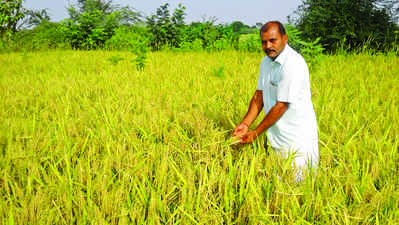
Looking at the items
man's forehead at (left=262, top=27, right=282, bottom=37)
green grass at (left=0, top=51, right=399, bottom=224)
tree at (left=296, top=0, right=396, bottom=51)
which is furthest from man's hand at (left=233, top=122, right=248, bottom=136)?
tree at (left=296, top=0, right=396, bottom=51)

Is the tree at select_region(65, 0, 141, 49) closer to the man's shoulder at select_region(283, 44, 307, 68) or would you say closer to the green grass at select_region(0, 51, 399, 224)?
the green grass at select_region(0, 51, 399, 224)

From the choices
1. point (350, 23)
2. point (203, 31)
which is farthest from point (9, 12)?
point (350, 23)

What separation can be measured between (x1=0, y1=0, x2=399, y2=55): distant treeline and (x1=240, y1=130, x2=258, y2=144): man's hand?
4.76 m

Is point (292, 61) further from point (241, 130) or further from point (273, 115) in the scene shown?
point (241, 130)

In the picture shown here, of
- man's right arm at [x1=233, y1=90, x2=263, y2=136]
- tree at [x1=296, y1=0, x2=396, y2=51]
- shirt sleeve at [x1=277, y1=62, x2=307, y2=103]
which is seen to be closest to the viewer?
shirt sleeve at [x1=277, y1=62, x2=307, y2=103]

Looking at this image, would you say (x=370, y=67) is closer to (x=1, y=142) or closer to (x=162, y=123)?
(x=162, y=123)

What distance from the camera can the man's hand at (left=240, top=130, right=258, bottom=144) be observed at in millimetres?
1949

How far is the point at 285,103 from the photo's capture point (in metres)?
1.87

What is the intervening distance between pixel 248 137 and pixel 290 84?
0.44 metres

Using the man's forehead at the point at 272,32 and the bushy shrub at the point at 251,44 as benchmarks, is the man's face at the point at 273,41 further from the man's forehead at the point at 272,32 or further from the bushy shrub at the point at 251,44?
the bushy shrub at the point at 251,44

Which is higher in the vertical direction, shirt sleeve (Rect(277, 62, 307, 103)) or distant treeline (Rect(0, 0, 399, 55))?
distant treeline (Rect(0, 0, 399, 55))

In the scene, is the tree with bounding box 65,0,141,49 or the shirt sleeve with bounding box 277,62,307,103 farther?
the tree with bounding box 65,0,141,49

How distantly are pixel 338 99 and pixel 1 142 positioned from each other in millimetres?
3413

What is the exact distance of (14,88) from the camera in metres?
4.22
